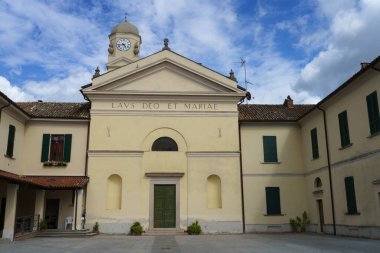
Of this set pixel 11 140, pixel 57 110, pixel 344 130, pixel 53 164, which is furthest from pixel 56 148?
pixel 344 130

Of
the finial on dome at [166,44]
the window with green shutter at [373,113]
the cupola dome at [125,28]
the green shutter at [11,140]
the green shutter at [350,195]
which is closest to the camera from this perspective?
the window with green shutter at [373,113]

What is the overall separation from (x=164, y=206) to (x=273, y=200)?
6.59m

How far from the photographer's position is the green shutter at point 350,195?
17.8 metres

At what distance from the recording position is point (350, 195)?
18.1 meters

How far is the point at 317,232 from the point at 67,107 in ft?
Result: 55.1

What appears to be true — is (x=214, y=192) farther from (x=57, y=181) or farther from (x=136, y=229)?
(x=57, y=181)

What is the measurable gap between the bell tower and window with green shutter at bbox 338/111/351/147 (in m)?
19.8

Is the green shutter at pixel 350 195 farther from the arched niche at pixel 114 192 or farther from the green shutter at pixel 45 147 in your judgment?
the green shutter at pixel 45 147

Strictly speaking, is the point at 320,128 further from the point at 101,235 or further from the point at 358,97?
the point at 101,235

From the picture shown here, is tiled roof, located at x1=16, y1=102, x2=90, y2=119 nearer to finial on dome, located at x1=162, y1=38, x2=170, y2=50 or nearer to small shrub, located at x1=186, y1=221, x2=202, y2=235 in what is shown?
finial on dome, located at x1=162, y1=38, x2=170, y2=50

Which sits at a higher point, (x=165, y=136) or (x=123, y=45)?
(x=123, y=45)

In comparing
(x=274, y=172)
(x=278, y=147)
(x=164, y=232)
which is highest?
(x=278, y=147)

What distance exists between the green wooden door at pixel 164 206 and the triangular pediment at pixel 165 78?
580cm

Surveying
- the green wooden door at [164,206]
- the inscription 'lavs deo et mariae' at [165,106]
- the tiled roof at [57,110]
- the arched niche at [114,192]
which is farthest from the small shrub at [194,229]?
the tiled roof at [57,110]
